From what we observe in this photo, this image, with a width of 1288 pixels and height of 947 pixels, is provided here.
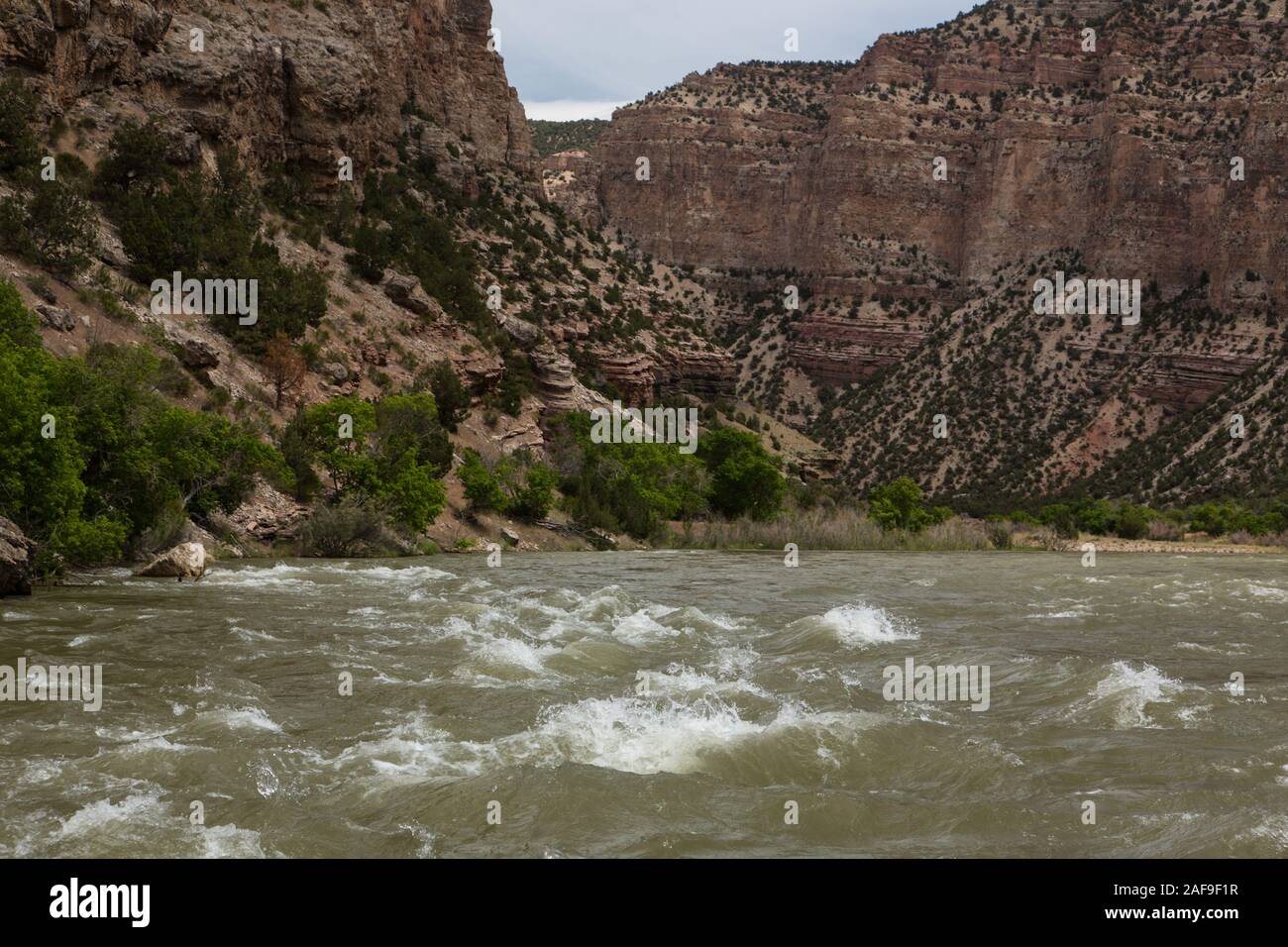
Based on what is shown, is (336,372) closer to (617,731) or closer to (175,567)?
(175,567)

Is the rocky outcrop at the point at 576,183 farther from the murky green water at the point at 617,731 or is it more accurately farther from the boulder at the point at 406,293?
the murky green water at the point at 617,731

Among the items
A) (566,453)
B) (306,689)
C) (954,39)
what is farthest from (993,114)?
(306,689)

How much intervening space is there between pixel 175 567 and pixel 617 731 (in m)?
13.4

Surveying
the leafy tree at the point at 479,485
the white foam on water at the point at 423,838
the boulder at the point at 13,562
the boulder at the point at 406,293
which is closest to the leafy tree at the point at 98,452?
the boulder at the point at 13,562

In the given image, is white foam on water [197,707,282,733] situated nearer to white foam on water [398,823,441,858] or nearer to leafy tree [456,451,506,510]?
white foam on water [398,823,441,858]

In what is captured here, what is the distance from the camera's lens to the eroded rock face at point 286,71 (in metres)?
37.6

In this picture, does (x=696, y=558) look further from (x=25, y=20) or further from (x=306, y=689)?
(x=25, y=20)

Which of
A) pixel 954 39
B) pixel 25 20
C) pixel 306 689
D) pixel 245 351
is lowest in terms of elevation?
pixel 306 689

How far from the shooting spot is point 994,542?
49.9 meters

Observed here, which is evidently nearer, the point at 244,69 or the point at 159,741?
the point at 159,741

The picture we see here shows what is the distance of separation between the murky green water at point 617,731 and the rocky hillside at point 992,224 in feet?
187

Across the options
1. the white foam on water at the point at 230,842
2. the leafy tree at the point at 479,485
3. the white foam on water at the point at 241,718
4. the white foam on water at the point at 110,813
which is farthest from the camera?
the leafy tree at the point at 479,485

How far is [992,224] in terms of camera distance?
10125 centimetres

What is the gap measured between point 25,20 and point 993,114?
8959 cm
